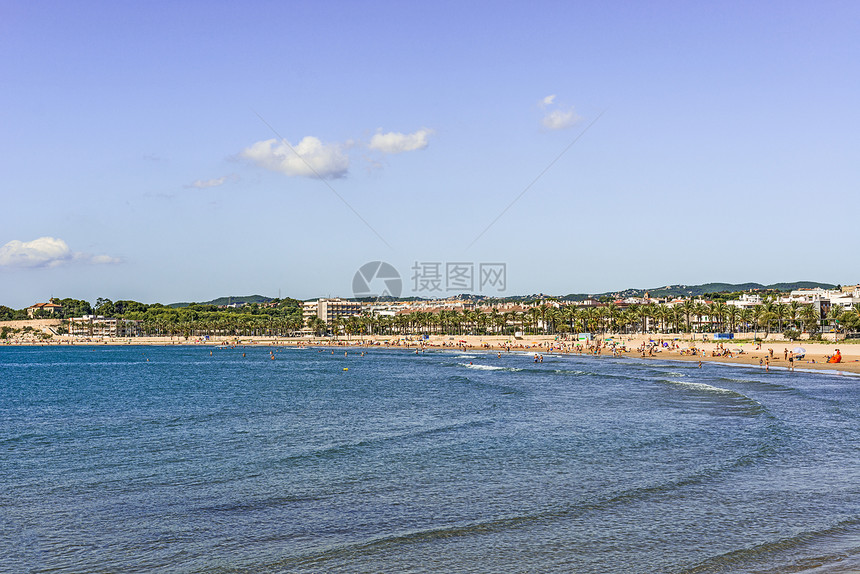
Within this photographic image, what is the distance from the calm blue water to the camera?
13461 mm

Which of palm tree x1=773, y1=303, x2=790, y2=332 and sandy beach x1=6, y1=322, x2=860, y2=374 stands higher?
palm tree x1=773, y1=303, x2=790, y2=332

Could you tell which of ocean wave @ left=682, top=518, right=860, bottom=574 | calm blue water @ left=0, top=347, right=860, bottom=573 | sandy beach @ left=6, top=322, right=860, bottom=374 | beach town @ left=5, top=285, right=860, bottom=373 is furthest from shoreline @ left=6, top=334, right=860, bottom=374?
ocean wave @ left=682, top=518, right=860, bottom=574

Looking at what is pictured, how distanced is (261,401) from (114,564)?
97.4ft

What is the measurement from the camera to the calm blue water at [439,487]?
44.2ft

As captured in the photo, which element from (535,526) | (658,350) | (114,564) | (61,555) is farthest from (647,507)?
(658,350)

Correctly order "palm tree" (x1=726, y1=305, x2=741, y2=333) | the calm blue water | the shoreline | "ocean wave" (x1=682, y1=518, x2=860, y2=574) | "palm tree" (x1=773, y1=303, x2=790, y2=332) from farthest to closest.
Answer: "palm tree" (x1=726, y1=305, x2=741, y2=333) → "palm tree" (x1=773, y1=303, x2=790, y2=332) → the shoreline → the calm blue water → "ocean wave" (x1=682, y1=518, x2=860, y2=574)

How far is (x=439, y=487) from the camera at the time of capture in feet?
61.2

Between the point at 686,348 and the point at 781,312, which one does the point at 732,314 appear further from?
the point at 686,348

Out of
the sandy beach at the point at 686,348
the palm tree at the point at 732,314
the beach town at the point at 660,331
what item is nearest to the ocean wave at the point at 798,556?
the sandy beach at the point at 686,348

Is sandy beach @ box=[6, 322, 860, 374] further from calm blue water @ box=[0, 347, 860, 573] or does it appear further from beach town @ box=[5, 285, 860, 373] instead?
calm blue water @ box=[0, 347, 860, 573]

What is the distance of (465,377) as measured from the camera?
193ft

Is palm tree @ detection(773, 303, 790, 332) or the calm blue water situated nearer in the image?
the calm blue water

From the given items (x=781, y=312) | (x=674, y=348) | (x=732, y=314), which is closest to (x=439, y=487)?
(x=674, y=348)

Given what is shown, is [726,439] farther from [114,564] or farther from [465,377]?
[465,377]
